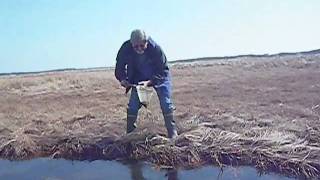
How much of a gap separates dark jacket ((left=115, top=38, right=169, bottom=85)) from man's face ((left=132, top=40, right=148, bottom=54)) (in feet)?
0.22

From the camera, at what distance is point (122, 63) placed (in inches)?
308

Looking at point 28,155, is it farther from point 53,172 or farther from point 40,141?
point 53,172

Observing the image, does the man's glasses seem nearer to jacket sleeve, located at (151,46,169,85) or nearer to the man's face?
the man's face

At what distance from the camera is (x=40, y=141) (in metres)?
8.52

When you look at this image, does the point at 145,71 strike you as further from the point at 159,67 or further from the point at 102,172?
the point at 102,172

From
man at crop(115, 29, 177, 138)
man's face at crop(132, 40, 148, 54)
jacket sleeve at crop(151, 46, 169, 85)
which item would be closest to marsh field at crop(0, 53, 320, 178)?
man at crop(115, 29, 177, 138)

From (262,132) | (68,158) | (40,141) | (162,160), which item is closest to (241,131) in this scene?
(262,132)

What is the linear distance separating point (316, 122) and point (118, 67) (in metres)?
3.53

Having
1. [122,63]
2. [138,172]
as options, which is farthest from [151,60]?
[138,172]

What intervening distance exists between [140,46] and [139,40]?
0.49 ft

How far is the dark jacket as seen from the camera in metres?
7.67

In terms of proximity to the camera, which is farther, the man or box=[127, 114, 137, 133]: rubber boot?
box=[127, 114, 137, 133]: rubber boot

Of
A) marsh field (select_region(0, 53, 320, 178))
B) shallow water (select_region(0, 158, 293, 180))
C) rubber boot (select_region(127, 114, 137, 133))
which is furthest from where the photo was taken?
rubber boot (select_region(127, 114, 137, 133))

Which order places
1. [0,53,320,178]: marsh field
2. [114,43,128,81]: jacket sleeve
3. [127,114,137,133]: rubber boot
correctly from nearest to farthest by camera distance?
1. [0,53,320,178]: marsh field
2. [114,43,128,81]: jacket sleeve
3. [127,114,137,133]: rubber boot
